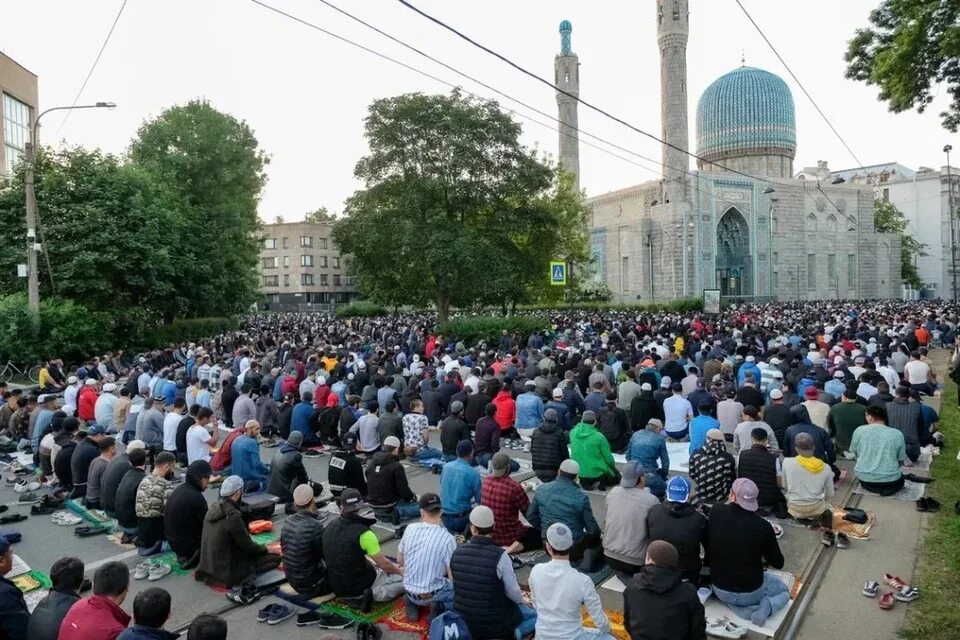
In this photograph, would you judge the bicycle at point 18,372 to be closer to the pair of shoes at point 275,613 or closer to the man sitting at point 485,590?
the pair of shoes at point 275,613

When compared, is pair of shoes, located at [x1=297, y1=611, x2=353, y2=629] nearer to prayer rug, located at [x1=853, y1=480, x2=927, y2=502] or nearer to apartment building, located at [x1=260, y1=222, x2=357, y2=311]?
prayer rug, located at [x1=853, y1=480, x2=927, y2=502]

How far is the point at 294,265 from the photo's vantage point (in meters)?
66.1

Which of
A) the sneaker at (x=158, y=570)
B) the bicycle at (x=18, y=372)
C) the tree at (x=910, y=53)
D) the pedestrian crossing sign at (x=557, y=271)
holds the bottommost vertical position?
the sneaker at (x=158, y=570)

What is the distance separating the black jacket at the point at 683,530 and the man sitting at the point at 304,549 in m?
2.64

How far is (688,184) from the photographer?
4634 centimetres

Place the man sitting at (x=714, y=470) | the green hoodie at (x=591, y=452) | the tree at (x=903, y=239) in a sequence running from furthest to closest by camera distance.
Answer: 1. the tree at (x=903, y=239)
2. the green hoodie at (x=591, y=452)
3. the man sitting at (x=714, y=470)

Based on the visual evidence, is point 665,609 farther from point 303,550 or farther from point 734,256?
point 734,256

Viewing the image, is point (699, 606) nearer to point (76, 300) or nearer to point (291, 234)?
point (76, 300)

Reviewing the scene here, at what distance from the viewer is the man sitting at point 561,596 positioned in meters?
3.89

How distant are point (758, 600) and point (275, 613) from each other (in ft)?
12.1

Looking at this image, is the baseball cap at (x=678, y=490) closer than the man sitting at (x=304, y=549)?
Yes

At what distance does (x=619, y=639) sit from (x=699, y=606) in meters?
1.10

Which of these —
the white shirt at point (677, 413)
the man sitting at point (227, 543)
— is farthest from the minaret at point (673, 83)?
the man sitting at point (227, 543)

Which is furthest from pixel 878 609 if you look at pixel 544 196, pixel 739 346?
pixel 544 196
